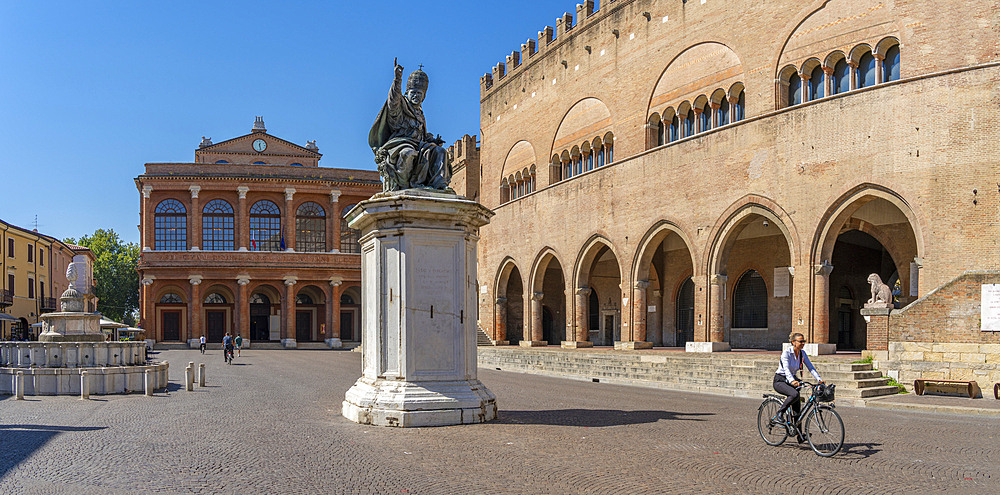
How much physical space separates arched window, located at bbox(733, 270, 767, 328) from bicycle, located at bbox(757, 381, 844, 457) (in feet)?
66.1

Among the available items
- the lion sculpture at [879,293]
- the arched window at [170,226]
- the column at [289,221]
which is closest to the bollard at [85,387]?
the lion sculpture at [879,293]

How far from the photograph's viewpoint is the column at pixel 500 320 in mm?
37616

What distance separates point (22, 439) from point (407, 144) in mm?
5893

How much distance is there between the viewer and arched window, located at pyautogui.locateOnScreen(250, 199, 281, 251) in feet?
166

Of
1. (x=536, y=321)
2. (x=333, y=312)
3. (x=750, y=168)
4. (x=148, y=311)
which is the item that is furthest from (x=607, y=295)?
(x=148, y=311)

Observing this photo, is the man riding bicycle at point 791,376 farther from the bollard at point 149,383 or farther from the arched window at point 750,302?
the arched window at point 750,302

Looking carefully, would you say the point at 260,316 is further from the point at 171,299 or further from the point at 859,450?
the point at 859,450

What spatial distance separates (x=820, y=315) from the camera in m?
20.5

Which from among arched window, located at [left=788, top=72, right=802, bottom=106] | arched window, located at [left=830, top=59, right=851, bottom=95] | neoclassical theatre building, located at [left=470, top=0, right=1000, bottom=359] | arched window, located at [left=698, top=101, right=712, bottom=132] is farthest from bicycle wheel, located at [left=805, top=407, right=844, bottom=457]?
arched window, located at [left=698, top=101, right=712, bottom=132]

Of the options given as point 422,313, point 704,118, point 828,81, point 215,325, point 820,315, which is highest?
point 828,81

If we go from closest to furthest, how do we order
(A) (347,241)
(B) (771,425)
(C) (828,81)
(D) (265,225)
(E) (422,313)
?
(B) (771,425) → (E) (422,313) → (C) (828,81) → (D) (265,225) → (A) (347,241)

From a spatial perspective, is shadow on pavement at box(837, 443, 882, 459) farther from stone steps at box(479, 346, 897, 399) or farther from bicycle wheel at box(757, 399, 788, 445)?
stone steps at box(479, 346, 897, 399)

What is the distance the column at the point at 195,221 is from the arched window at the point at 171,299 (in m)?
4.36

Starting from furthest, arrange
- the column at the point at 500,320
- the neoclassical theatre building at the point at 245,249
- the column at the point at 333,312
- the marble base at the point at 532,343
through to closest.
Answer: the column at the point at 333,312 < the neoclassical theatre building at the point at 245,249 < the column at the point at 500,320 < the marble base at the point at 532,343
